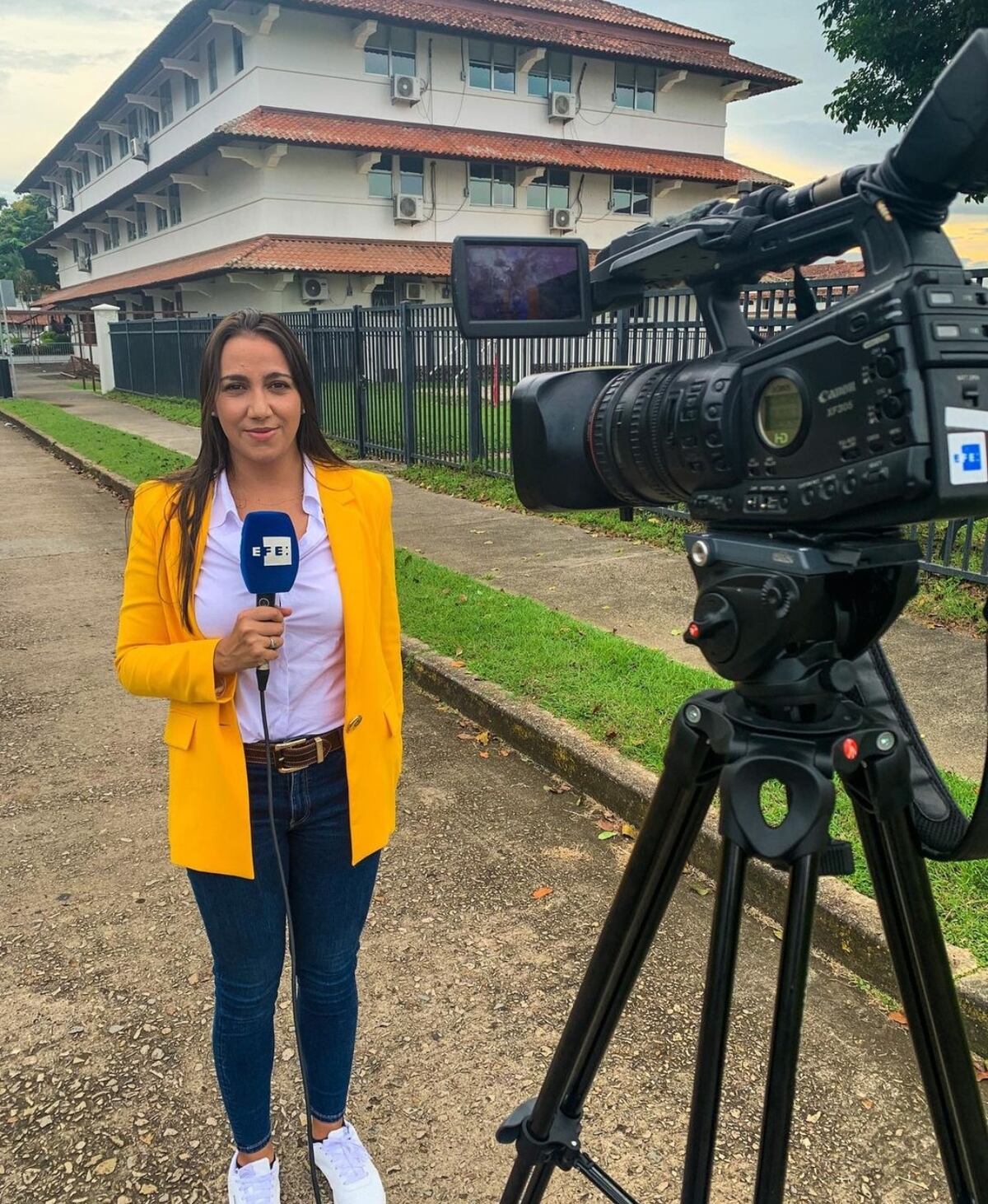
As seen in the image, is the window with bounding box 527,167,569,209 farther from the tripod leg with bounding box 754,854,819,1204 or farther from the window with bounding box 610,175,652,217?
the tripod leg with bounding box 754,854,819,1204

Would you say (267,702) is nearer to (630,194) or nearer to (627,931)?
(627,931)

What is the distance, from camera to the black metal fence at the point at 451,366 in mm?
7273

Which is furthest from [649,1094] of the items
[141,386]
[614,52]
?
[614,52]

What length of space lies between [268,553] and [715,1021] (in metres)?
1.03

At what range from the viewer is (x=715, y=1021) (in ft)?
4.63

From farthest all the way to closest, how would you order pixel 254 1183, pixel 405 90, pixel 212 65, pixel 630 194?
pixel 630 194
pixel 212 65
pixel 405 90
pixel 254 1183

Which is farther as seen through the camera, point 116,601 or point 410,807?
point 116,601

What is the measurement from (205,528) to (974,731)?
130 inches

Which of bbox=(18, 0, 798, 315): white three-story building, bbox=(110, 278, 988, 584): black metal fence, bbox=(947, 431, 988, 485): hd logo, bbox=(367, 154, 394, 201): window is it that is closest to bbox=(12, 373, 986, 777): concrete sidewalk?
bbox=(110, 278, 988, 584): black metal fence

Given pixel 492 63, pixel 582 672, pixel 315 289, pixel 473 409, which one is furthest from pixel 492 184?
pixel 582 672

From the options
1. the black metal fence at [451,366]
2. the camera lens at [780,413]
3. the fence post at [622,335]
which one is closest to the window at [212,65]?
the black metal fence at [451,366]

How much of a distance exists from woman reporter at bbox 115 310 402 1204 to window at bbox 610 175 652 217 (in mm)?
30670

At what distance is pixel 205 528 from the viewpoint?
191 centimetres

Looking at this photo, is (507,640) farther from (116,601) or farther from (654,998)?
(116,601)
